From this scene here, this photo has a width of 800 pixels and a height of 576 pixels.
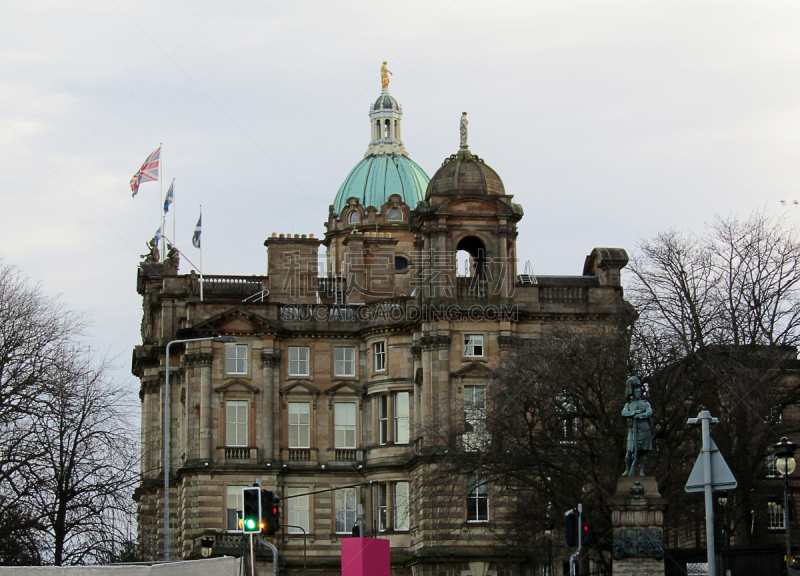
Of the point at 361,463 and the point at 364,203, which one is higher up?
the point at 364,203

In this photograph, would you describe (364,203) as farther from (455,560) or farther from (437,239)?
(455,560)

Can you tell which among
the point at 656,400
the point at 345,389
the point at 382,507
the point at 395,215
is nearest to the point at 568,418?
the point at 656,400

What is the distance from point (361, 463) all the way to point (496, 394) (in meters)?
23.1

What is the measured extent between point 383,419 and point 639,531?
38512 mm

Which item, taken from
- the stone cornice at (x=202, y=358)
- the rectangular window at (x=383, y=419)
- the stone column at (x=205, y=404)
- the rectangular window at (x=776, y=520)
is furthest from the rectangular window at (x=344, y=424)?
the rectangular window at (x=776, y=520)

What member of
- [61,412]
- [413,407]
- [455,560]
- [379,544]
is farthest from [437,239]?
[379,544]

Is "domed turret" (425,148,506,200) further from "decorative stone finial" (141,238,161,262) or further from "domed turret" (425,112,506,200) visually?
"decorative stone finial" (141,238,161,262)

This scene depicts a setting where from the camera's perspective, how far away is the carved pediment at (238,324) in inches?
3191

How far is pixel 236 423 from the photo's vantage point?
8125 centimetres

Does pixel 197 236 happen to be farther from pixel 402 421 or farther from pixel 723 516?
pixel 723 516

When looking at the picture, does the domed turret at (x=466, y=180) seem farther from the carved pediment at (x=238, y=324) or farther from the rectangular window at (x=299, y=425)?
the rectangular window at (x=299, y=425)

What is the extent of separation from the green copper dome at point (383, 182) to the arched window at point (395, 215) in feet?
6.20

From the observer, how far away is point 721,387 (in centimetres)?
5756

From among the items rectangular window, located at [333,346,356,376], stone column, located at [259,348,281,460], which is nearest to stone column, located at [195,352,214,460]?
stone column, located at [259,348,281,460]
